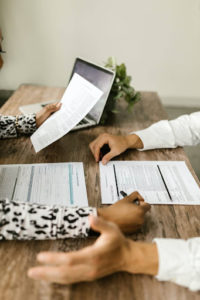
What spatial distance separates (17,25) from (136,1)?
2.53 feet

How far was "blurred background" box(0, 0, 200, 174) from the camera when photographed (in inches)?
70.9

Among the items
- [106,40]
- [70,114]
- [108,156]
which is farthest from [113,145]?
[106,40]

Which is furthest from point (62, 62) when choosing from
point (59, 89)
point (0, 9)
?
point (0, 9)

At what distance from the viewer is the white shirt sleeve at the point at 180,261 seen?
62 centimetres

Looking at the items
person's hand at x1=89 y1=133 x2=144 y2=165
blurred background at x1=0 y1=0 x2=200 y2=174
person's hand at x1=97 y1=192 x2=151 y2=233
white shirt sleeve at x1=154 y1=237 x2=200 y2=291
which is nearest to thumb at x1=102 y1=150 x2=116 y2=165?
person's hand at x1=89 y1=133 x2=144 y2=165

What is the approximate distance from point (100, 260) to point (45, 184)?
0.37 meters

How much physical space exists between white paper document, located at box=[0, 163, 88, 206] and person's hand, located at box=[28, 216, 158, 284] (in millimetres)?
221

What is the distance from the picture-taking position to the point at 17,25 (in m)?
1.86

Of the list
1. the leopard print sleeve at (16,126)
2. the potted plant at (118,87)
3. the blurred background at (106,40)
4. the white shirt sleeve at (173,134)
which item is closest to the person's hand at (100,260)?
the white shirt sleeve at (173,134)

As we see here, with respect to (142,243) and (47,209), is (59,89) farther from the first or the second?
(142,243)

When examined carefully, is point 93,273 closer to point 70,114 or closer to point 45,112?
point 70,114

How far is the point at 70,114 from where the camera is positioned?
1.10 m

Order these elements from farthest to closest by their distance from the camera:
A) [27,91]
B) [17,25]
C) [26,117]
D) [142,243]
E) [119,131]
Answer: [17,25]
[27,91]
[119,131]
[26,117]
[142,243]

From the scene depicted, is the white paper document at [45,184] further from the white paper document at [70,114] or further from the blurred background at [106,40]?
the blurred background at [106,40]
